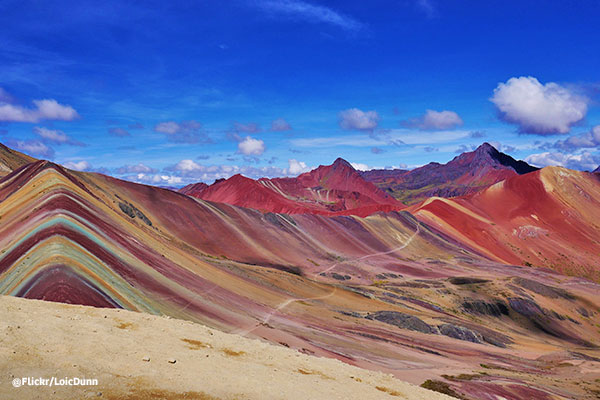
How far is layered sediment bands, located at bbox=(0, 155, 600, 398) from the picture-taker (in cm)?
2331

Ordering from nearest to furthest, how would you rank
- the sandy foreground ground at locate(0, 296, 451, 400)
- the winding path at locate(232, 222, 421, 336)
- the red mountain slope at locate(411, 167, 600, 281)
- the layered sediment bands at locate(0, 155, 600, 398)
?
the sandy foreground ground at locate(0, 296, 451, 400), the layered sediment bands at locate(0, 155, 600, 398), the winding path at locate(232, 222, 421, 336), the red mountain slope at locate(411, 167, 600, 281)

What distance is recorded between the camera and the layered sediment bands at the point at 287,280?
23.3 meters

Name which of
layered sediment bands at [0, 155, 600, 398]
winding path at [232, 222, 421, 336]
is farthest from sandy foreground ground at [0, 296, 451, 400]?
winding path at [232, 222, 421, 336]

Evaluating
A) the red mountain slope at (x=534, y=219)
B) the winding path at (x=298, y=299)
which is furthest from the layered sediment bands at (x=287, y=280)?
the red mountain slope at (x=534, y=219)

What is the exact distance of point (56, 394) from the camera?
310 inches

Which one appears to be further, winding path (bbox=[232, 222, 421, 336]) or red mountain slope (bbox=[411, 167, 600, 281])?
red mountain slope (bbox=[411, 167, 600, 281])

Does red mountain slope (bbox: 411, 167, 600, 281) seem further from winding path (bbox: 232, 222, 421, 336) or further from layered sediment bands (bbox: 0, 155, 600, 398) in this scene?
winding path (bbox: 232, 222, 421, 336)

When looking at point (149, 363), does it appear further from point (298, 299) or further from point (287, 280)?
point (287, 280)

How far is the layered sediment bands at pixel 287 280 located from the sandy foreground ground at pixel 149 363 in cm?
639

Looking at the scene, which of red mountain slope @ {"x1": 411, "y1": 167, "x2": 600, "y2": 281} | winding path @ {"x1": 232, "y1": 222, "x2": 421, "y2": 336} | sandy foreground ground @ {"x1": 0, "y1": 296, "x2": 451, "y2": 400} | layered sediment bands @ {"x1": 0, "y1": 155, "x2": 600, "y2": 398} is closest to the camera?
sandy foreground ground @ {"x1": 0, "y1": 296, "x2": 451, "y2": 400}

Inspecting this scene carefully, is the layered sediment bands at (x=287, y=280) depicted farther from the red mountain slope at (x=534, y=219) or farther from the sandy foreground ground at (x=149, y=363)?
the red mountain slope at (x=534, y=219)

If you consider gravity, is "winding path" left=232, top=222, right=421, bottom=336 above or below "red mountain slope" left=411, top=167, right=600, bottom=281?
below

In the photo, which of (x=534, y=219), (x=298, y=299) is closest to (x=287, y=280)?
(x=298, y=299)

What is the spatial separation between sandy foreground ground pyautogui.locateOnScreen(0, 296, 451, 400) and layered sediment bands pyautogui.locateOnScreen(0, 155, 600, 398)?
639cm
